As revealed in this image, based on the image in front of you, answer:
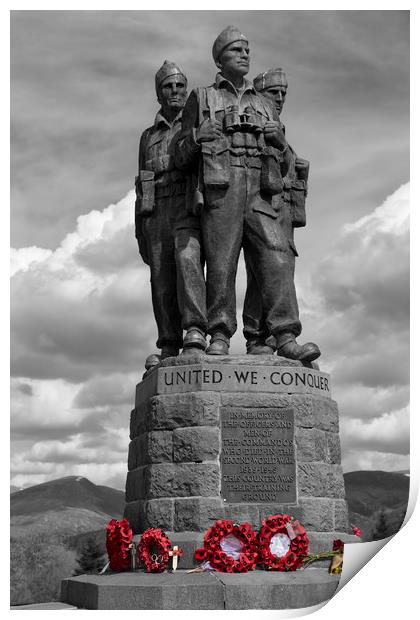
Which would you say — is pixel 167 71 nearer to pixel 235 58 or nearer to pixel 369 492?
pixel 235 58

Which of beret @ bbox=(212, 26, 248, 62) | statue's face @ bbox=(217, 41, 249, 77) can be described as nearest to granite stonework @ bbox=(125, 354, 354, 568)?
statue's face @ bbox=(217, 41, 249, 77)

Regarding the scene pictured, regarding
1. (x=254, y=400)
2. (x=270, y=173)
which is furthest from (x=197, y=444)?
(x=270, y=173)

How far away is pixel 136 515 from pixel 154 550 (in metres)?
1.03

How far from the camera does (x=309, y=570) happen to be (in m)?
9.54

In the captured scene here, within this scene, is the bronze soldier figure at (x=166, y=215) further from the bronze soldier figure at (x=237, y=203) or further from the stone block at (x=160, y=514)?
the stone block at (x=160, y=514)

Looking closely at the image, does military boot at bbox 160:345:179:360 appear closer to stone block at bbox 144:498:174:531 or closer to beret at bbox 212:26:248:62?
stone block at bbox 144:498:174:531

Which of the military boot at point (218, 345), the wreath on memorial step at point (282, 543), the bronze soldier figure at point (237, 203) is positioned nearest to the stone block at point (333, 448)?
the bronze soldier figure at point (237, 203)

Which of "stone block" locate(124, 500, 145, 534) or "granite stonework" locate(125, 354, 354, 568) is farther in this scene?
"stone block" locate(124, 500, 145, 534)

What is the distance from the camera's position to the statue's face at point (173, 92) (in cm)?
1228

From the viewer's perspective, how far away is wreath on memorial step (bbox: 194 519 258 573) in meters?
9.14

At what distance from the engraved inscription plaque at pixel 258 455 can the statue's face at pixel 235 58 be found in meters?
4.28

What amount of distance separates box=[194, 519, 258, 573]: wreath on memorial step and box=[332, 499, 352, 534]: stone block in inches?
55.1

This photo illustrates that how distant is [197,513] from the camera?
972 cm

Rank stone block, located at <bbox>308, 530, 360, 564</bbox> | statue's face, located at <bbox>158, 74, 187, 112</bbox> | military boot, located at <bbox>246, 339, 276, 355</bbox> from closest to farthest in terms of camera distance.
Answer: stone block, located at <bbox>308, 530, 360, 564</bbox>
military boot, located at <bbox>246, 339, 276, 355</bbox>
statue's face, located at <bbox>158, 74, 187, 112</bbox>
